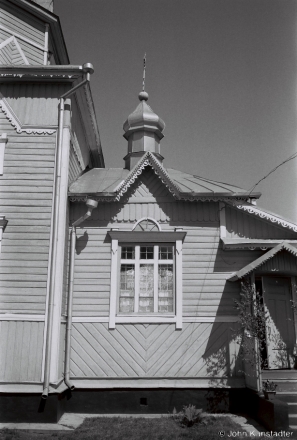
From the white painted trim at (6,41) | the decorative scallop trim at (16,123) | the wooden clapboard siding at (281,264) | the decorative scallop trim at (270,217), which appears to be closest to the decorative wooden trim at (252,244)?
the decorative scallop trim at (270,217)

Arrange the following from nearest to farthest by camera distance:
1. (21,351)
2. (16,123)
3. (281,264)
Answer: (21,351), (281,264), (16,123)

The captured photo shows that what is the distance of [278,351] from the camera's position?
399 inches

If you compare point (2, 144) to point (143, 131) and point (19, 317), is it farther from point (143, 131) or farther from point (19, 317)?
point (143, 131)

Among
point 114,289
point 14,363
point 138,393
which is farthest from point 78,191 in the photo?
point 138,393

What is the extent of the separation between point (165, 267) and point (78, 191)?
9.41 feet

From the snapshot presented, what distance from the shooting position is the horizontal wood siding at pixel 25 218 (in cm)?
956

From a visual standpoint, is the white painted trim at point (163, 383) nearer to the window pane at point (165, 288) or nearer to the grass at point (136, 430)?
the grass at point (136, 430)

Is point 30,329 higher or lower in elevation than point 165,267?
lower

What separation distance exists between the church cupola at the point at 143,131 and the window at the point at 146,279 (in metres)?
3.80

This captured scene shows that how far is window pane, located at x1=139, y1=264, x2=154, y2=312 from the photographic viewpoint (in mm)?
10578

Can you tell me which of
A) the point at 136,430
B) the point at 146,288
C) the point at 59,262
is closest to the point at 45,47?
the point at 59,262

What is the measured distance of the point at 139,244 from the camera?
10906 mm

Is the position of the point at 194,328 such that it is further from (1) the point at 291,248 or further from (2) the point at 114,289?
(1) the point at 291,248

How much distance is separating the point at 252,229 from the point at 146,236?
2.69 meters
